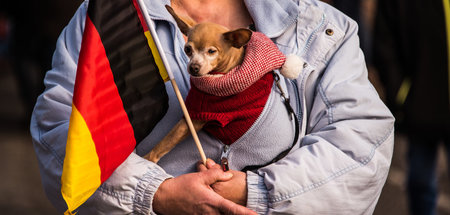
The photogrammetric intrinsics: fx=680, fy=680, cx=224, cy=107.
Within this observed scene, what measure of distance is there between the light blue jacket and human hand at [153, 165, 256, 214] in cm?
5

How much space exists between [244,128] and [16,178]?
4251 mm

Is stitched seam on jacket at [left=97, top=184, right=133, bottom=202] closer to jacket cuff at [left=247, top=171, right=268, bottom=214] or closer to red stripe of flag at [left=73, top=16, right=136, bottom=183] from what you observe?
red stripe of flag at [left=73, top=16, right=136, bottom=183]

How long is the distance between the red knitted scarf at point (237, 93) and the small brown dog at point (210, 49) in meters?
0.04

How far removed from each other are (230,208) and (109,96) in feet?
1.84

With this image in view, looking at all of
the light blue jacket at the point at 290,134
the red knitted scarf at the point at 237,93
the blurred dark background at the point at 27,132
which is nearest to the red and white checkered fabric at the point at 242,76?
the red knitted scarf at the point at 237,93

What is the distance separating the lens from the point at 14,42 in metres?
7.32

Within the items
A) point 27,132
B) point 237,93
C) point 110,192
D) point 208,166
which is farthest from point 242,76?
point 27,132

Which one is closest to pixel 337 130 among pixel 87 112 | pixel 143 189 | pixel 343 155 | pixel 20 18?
pixel 343 155

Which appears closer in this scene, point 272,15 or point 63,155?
point 63,155

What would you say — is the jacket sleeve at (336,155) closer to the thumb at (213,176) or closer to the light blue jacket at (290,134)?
the light blue jacket at (290,134)

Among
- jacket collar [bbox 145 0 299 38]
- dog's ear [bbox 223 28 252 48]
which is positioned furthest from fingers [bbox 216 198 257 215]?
jacket collar [bbox 145 0 299 38]

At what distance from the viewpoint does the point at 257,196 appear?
2.34m

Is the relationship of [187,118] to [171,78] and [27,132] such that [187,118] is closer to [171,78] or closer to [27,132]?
[171,78]

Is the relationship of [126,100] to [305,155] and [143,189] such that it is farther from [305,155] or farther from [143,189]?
[305,155]
